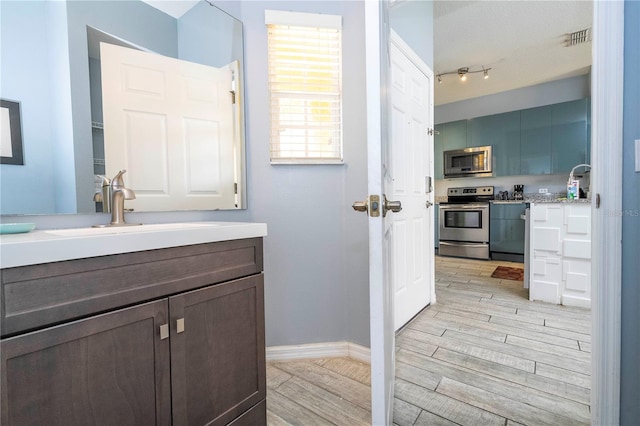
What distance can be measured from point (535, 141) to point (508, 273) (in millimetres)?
2099

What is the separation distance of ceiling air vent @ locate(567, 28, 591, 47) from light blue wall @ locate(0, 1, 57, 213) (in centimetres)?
443

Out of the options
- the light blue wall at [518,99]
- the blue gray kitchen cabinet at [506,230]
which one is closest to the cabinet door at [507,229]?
the blue gray kitchen cabinet at [506,230]

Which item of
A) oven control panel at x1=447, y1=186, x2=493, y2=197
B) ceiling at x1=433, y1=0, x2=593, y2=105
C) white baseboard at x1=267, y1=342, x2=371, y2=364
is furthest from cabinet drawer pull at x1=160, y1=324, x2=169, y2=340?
oven control panel at x1=447, y1=186, x2=493, y2=197

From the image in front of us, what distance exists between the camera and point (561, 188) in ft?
14.9

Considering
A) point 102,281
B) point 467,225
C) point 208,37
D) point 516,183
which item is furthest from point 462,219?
point 102,281

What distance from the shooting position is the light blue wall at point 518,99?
4.33m

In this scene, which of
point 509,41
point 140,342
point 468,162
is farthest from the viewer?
point 468,162

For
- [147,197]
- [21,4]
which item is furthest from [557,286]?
[21,4]

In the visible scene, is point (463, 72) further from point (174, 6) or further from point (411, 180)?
point (174, 6)

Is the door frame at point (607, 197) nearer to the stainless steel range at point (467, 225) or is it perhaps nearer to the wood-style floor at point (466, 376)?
the wood-style floor at point (466, 376)

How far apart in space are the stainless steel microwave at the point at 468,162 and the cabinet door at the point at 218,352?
470 cm

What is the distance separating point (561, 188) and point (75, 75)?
18.7ft

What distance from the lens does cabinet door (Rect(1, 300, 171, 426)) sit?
2.23ft

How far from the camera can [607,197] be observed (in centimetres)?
96
